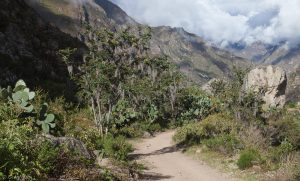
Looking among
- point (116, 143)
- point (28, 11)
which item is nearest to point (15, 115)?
point (116, 143)

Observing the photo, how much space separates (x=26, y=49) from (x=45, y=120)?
36.6 metres

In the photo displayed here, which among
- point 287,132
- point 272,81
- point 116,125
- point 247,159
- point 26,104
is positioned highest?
point 272,81

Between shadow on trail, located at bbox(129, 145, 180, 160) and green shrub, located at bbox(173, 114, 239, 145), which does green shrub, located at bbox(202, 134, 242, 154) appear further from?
shadow on trail, located at bbox(129, 145, 180, 160)

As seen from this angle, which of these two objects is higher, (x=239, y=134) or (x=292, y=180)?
(x=239, y=134)

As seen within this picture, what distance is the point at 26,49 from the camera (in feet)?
159

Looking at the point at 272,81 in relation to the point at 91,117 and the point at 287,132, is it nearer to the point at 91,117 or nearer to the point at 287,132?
the point at 91,117

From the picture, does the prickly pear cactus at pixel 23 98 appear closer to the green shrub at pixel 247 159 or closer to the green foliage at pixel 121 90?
the green shrub at pixel 247 159

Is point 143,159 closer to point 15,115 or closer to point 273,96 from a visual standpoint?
point 15,115

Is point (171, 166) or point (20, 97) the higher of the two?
point (20, 97)

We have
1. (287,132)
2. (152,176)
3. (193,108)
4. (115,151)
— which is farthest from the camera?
(193,108)

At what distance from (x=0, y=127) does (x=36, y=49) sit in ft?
150

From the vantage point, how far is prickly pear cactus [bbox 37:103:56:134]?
535 inches

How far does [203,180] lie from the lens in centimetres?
1599

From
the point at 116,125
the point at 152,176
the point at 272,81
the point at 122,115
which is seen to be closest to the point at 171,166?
the point at 152,176
